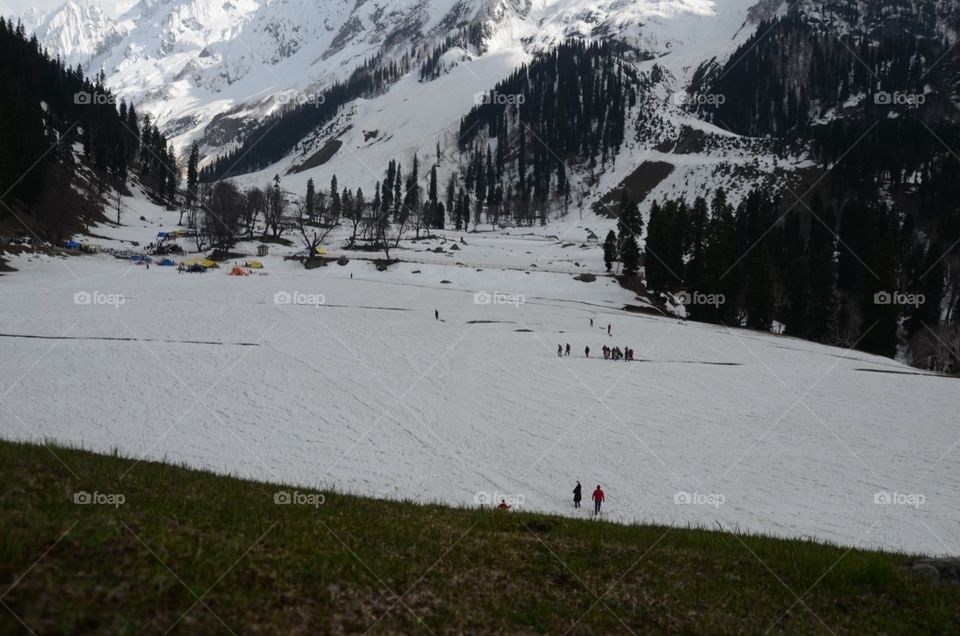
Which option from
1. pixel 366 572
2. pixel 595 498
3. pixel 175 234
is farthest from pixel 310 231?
pixel 366 572

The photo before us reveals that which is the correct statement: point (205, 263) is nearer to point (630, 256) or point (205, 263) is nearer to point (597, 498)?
point (630, 256)

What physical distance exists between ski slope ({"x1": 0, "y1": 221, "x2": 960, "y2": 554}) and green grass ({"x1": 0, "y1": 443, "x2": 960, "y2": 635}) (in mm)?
2185

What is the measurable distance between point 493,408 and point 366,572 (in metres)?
24.4

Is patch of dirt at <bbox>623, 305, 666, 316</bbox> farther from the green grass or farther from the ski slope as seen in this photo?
the green grass

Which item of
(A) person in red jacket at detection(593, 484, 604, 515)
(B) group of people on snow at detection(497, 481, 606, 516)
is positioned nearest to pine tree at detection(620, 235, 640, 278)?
(B) group of people on snow at detection(497, 481, 606, 516)

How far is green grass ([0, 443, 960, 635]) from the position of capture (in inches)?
215

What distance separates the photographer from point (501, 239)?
128250mm

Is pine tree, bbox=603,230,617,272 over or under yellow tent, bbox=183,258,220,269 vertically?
over

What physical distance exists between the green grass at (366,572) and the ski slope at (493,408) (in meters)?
2.18

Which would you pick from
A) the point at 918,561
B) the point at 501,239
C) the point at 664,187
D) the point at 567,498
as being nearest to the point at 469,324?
the point at 567,498

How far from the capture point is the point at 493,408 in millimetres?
31500

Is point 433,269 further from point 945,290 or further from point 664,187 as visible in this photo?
point 664,187

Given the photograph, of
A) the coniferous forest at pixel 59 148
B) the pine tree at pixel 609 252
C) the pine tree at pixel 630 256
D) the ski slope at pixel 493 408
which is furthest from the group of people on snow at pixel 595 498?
the coniferous forest at pixel 59 148

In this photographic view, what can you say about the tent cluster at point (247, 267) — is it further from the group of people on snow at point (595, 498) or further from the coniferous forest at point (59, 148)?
the group of people on snow at point (595, 498)
